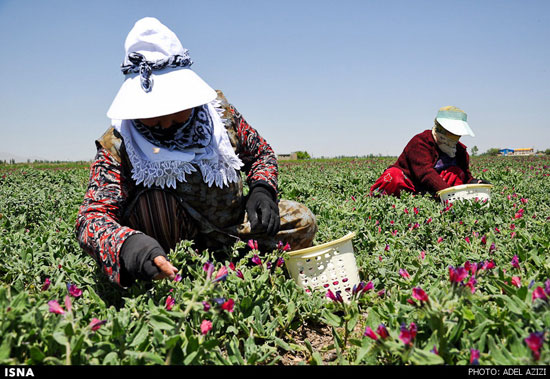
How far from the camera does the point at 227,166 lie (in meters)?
2.44

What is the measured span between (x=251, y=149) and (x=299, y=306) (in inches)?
44.8

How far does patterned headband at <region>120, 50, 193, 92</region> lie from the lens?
6.25 feet

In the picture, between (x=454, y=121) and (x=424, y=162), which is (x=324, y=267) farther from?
(x=454, y=121)

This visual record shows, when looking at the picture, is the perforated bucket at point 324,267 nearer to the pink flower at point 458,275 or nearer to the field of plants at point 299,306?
the field of plants at point 299,306

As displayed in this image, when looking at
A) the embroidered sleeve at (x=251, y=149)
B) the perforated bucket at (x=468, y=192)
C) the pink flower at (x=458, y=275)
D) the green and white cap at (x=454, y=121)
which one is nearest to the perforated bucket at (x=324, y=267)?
the embroidered sleeve at (x=251, y=149)

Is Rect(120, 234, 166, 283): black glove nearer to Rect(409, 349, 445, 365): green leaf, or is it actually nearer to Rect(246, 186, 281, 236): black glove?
Rect(246, 186, 281, 236): black glove

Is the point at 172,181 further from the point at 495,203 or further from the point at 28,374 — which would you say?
the point at 495,203

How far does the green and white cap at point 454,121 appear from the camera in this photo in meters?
4.51

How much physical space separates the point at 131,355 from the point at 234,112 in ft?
5.60

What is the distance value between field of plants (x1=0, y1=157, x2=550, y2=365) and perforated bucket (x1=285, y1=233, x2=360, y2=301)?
77 mm

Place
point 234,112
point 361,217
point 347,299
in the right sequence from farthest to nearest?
point 361,217 → point 234,112 → point 347,299

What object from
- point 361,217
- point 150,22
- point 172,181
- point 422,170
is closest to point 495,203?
point 422,170

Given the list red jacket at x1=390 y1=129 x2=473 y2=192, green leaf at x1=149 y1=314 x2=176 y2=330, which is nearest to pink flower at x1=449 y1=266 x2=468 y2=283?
green leaf at x1=149 y1=314 x2=176 y2=330

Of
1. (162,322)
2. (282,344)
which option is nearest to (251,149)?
(282,344)
